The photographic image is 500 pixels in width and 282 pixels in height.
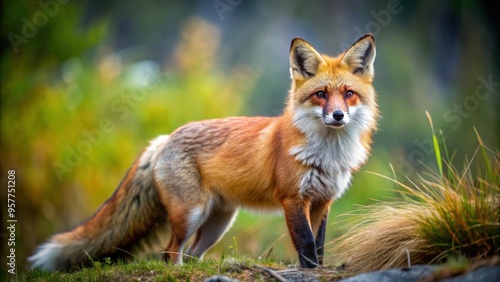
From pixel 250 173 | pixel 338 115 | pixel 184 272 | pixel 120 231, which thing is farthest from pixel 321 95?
pixel 120 231

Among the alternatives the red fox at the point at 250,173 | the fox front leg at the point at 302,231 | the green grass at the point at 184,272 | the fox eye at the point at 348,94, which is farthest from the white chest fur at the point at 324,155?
the green grass at the point at 184,272

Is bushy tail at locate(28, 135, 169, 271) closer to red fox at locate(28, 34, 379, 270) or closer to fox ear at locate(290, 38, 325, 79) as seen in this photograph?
red fox at locate(28, 34, 379, 270)

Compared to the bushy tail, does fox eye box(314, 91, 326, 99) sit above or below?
above

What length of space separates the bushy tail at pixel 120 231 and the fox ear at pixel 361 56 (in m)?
2.01

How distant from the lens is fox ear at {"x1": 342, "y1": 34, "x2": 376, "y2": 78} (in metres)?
4.81

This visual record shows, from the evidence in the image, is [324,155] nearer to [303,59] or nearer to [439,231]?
[303,59]

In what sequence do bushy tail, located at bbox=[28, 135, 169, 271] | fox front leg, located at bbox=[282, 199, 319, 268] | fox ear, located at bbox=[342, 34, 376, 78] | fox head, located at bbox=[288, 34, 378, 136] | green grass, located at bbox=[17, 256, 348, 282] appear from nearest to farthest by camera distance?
green grass, located at bbox=[17, 256, 348, 282], fox front leg, located at bbox=[282, 199, 319, 268], fox head, located at bbox=[288, 34, 378, 136], fox ear, located at bbox=[342, 34, 376, 78], bushy tail, located at bbox=[28, 135, 169, 271]

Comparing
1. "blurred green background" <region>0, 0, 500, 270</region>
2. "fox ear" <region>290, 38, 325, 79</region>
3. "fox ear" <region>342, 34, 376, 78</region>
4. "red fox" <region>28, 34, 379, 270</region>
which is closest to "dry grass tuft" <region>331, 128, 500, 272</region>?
"red fox" <region>28, 34, 379, 270</region>

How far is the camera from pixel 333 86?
4699 mm

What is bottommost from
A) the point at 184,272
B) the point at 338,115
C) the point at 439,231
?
the point at 184,272

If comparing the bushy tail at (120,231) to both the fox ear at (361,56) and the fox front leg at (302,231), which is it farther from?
the fox ear at (361,56)

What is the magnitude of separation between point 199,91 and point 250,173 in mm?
5758

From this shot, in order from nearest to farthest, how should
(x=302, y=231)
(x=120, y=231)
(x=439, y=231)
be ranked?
(x=439, y=231) < (x=302, y=231) < (x=120, y=231)

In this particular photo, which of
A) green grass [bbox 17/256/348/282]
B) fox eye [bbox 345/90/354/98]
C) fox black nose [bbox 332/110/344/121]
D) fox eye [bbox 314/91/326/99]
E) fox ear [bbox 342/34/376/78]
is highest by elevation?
fox ear [bbox 342/34/376/78]
